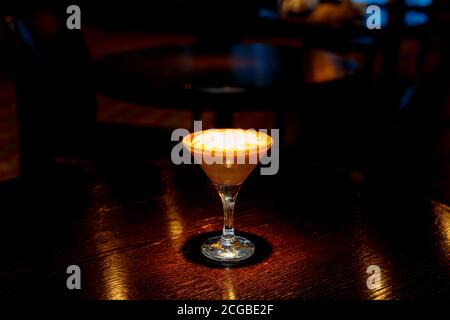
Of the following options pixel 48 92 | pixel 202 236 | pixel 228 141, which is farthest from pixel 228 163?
pixel 48 92

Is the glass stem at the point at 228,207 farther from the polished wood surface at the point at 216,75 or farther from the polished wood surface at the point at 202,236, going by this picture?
the polished wood surface at the point at 216,75

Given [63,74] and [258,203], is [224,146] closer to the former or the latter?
[258,203]

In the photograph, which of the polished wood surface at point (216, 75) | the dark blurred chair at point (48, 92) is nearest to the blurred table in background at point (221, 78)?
the polished wood surface at point (216, 75)

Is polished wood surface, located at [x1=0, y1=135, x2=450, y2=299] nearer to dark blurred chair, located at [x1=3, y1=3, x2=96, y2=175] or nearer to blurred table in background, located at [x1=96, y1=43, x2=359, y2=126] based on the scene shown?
blurred table in background, located at [x1=96, y1=43, x2=359, y2=126]

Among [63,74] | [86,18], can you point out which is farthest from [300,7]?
[86,18]

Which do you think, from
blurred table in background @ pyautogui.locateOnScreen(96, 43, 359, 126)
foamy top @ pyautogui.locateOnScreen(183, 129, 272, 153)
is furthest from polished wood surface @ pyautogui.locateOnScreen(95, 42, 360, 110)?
foamy top @ pyautogui.locateOnScreen(183, 129, 272, 153)
